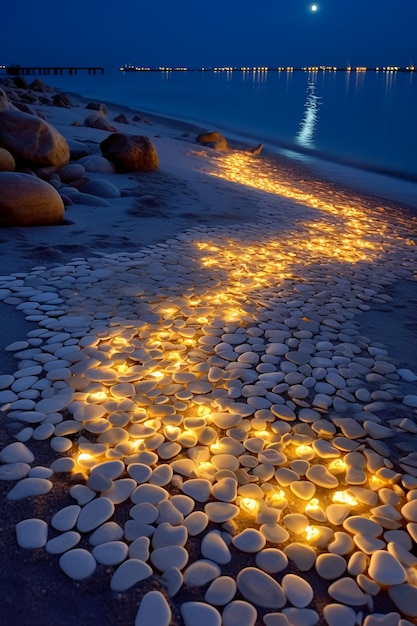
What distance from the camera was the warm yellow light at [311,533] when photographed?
1876 millimetres

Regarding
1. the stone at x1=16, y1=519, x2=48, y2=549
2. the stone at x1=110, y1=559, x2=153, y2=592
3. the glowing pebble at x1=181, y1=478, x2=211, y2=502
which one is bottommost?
the glowing pebble at x1=181, y1=478, x2=211, y2=502

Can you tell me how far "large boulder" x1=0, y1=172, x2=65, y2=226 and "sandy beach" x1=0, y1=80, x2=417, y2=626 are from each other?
351mm

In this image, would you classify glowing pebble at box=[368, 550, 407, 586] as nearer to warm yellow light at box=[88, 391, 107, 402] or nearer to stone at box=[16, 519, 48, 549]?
stone at box=[16, 519, 48, 549]

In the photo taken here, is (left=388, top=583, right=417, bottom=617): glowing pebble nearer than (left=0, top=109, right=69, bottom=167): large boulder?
Yes

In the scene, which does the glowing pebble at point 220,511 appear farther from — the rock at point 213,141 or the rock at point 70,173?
the rock at point 213,141

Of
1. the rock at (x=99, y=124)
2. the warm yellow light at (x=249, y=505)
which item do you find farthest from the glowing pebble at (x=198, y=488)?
the rock at (x=99, y=124)

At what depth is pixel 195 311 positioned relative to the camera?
363 cm

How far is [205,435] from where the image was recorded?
2.38 m

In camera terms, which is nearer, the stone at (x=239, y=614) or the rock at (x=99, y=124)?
the stone at (x=239, y=614)

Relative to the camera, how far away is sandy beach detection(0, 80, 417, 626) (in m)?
Result: 1.67

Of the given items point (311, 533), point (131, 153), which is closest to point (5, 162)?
point (131, 153)

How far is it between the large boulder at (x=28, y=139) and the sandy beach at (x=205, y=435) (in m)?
2.57

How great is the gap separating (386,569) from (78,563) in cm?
103

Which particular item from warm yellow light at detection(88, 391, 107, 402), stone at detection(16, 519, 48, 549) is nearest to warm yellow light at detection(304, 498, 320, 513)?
stone at detection(16, 519, 48, 549)
